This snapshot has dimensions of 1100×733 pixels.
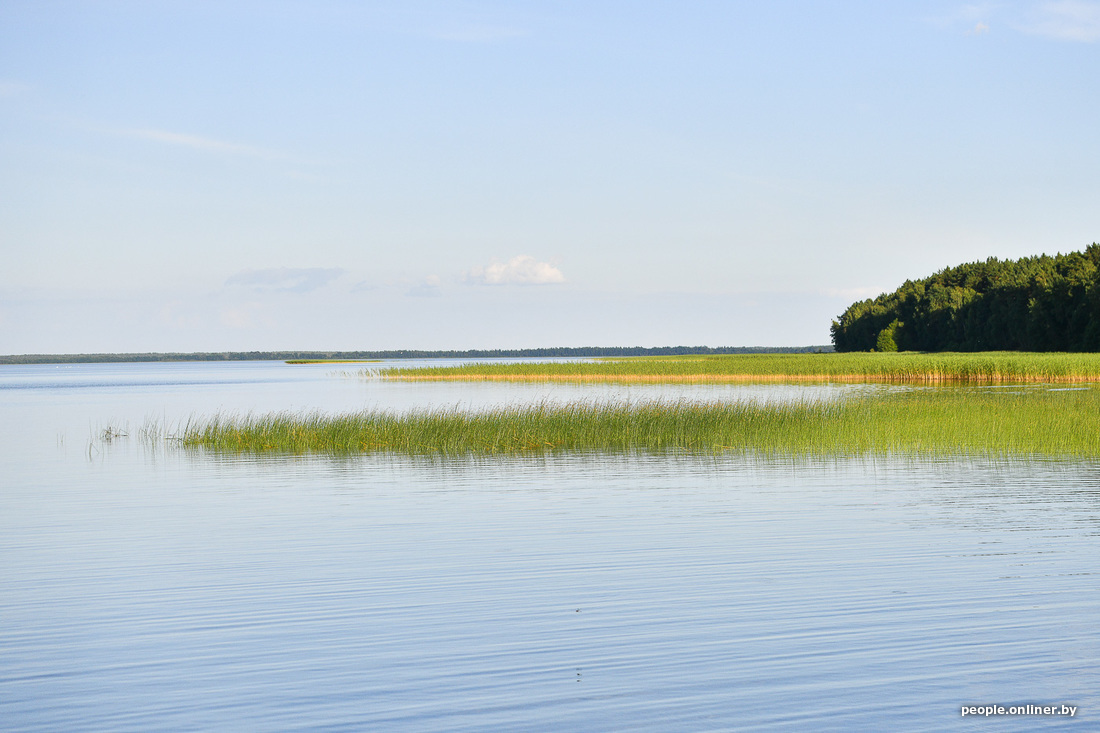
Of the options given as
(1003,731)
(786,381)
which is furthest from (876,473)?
(786,381)

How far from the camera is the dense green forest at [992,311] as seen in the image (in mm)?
68250

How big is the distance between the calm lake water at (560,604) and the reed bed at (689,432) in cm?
336

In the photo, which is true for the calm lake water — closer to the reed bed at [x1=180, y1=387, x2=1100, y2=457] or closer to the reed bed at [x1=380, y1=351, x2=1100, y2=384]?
the reed bed at [x1=180, y1=387, x2=1100, y2=457]

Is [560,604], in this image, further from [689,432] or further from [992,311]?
[992,311]

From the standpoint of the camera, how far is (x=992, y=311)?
82.8 meters

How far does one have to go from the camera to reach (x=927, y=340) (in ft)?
318

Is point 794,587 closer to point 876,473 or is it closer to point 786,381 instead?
point 876,473

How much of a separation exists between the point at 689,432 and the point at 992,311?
71.1m

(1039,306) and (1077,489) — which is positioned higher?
(1039,306)

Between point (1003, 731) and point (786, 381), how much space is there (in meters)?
48.7

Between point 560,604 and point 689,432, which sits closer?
point 560,604

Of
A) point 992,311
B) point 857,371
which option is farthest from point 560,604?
point 992,311

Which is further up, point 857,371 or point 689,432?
point 857,371

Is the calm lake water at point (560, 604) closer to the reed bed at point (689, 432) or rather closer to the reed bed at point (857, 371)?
the reed bed at point (689, 432)
